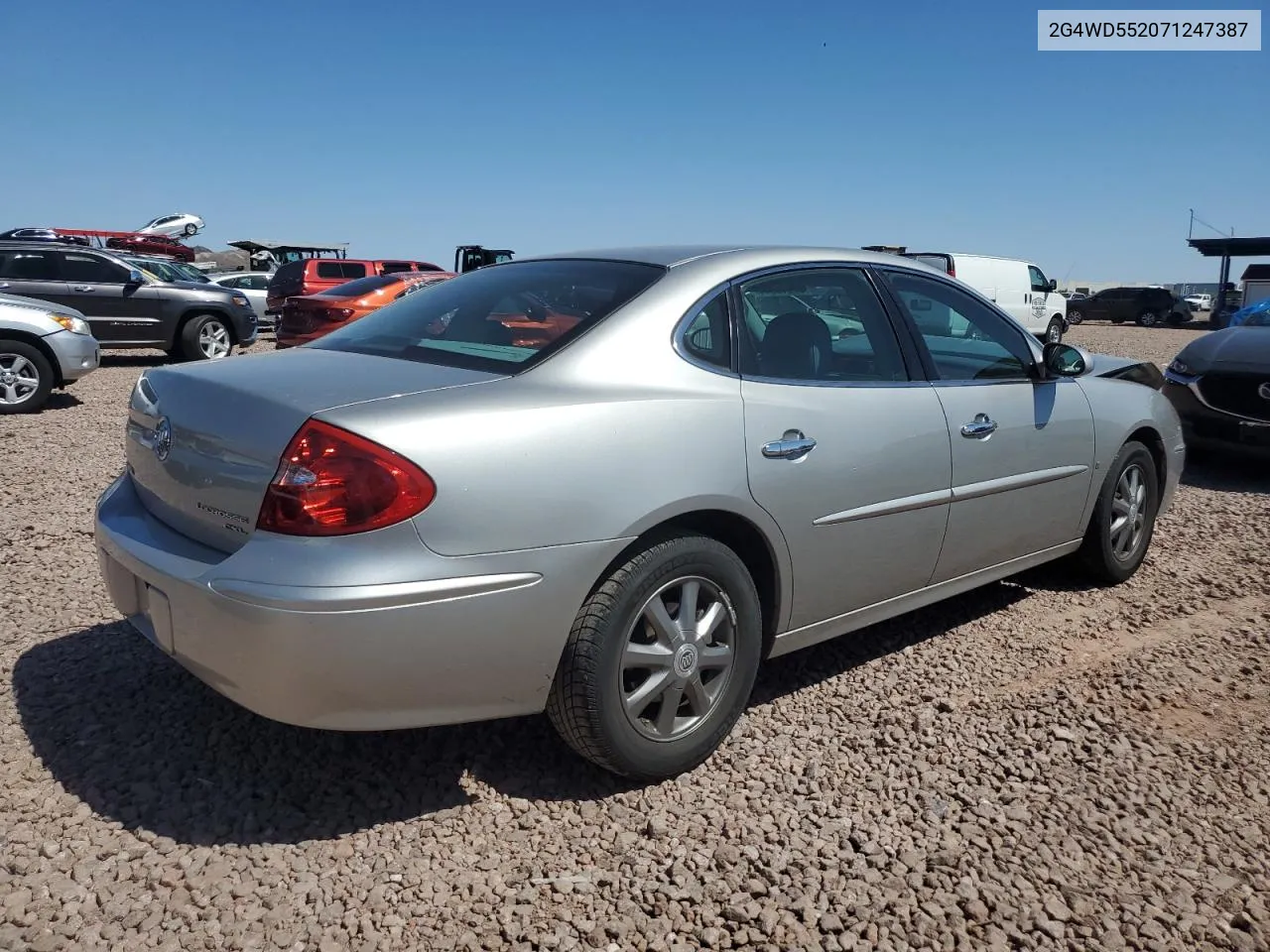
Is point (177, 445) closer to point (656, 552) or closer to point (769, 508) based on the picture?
point (656, 552)

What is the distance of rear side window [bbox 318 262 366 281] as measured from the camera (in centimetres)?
2020

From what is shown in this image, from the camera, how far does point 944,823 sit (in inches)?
104

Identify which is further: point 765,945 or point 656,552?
point 656,552

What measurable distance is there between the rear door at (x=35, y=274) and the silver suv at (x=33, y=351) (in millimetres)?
3577

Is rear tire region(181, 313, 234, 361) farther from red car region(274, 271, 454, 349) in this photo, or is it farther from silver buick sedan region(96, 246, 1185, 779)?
silver buick sedan region(96, 246, 1185, 779)

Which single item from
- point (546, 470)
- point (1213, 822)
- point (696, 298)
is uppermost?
point (696, 298)

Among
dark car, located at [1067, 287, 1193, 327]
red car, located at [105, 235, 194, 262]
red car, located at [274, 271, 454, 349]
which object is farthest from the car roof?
dark car, located at [1067, 287, 1193, 327]

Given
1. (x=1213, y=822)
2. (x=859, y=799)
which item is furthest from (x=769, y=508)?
(x=1213, y=822)

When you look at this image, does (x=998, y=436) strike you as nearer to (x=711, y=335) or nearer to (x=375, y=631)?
(x=711, y=335)

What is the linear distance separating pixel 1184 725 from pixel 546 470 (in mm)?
2321

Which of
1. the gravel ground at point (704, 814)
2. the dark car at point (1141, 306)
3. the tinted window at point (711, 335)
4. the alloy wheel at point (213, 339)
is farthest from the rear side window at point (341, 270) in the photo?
the dark car at point (1141, 306)

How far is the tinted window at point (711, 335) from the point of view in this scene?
9.42ft

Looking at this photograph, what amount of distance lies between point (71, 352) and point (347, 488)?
878cm

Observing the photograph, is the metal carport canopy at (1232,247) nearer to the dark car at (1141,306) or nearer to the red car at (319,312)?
the dark car at (1141,306)
